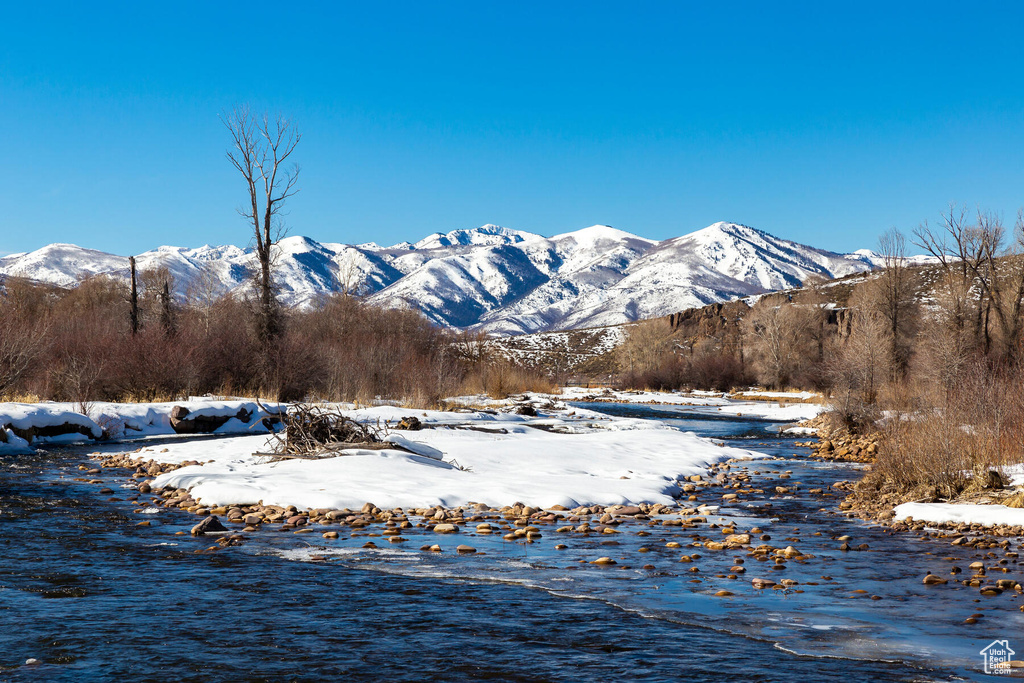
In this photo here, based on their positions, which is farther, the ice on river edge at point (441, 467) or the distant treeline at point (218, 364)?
the distant treeline at point (218, 364)

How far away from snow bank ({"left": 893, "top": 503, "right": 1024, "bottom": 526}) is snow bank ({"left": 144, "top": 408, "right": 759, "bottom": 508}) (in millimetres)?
3679

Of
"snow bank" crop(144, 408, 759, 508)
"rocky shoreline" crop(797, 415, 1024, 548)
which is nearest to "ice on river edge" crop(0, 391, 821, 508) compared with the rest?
"snow bank" crop(144, 408, 759, 508)

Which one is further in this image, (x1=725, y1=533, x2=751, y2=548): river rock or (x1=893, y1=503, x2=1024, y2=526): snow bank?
(x1=893, y1=503, x2=1024, y2=526): snow bank

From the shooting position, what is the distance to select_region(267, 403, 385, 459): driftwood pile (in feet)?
49.4

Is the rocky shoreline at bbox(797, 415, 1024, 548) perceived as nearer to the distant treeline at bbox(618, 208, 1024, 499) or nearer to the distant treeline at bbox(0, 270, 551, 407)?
the distant treeline at bbox(618, 208, 1024, 499)

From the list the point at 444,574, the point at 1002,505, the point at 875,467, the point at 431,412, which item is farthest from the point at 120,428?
the point at 1002,505

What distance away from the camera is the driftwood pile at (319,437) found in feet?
49.4

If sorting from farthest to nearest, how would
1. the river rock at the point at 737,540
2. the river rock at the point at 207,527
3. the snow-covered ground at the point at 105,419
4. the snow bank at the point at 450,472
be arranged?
1. the snow-covered ground at the point at 105,419
2. the snow bank at the point at 450,472
3. the river rock at the point at 207,527
4. the river rock at the point at 737,540

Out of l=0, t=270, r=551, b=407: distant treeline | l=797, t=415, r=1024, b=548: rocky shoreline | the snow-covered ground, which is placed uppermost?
l=0, t=270, r=551, b=407: distant treeline

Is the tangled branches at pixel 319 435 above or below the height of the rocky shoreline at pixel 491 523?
above

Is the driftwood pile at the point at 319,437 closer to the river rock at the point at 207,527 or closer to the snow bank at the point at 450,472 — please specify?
the snow bank at the point at 450,472

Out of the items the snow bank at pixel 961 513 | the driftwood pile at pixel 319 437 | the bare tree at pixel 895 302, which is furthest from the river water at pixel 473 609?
the bare tree at pixel 895 302

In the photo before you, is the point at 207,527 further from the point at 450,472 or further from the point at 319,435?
the point at 319,435

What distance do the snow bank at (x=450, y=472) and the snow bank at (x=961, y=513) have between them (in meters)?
3.68
